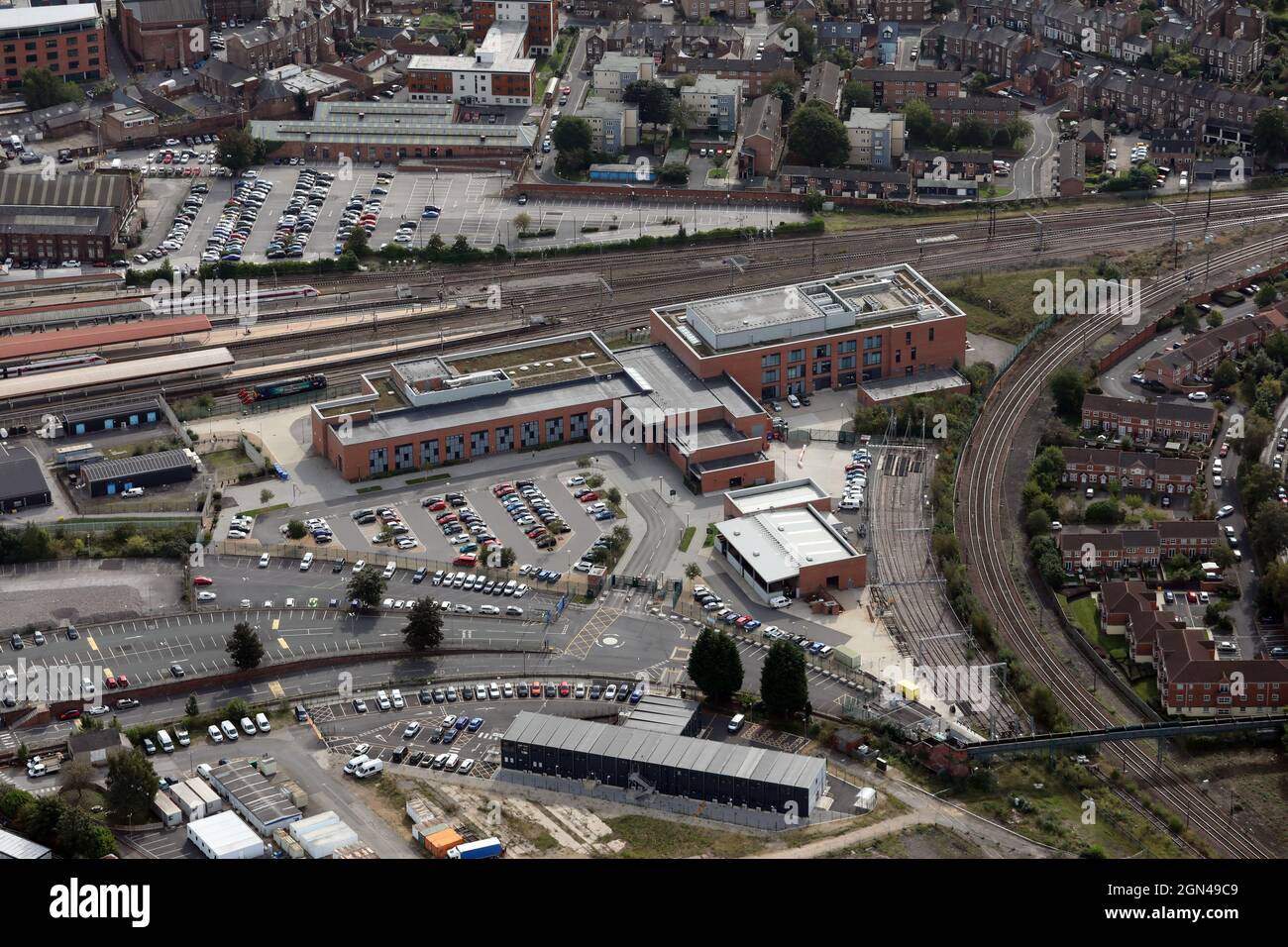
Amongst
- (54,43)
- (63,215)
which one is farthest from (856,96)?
(54,43)

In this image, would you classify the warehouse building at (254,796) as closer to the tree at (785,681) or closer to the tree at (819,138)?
the tree at (785,681)

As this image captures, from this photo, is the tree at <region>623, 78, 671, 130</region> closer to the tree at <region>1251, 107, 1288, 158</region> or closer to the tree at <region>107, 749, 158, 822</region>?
the tree at <region>1251, 107, 1288, 158</region>

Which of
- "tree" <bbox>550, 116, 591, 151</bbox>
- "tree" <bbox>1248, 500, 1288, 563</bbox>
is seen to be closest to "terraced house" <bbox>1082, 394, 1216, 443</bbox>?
"tree" <bbox>1248, 500, 1288, 563</bbox>

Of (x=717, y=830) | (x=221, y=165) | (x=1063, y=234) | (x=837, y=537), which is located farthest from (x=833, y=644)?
(x=221, y=165)

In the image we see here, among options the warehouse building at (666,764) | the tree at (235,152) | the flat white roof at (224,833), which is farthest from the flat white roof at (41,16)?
the flat white roof at (224,833)

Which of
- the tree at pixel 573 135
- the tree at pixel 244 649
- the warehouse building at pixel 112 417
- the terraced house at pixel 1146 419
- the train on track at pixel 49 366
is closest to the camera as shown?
the tree at pixel 244 649

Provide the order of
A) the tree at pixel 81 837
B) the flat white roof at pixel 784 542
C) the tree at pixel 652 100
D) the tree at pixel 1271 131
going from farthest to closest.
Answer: the tree at pixel 652 100, the tree at pixel 1271 131, the flat white roof at pixel 784 542, the tree at pixel 81 837

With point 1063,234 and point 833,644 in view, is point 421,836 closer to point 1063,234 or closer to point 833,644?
point 833,644
